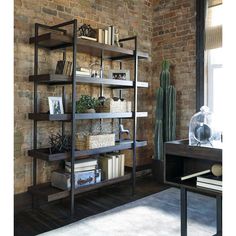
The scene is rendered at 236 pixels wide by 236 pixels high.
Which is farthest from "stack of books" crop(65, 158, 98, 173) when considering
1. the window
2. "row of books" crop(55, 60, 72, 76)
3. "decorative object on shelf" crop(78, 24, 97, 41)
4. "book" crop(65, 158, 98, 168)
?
the window

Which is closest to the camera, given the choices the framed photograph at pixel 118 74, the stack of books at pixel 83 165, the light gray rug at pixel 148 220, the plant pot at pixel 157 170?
the light gray rug at pixel 148 220

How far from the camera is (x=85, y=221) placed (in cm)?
285

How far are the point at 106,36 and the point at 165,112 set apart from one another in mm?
1578

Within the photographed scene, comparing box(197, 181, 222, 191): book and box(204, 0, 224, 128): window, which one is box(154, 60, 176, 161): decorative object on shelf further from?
box(197, 181, 222, 191): book

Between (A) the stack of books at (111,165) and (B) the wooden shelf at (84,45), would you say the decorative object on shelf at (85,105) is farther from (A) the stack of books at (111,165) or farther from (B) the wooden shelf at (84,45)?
(A) the stack of books at (111,165)

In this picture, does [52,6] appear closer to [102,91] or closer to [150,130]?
[102,91]

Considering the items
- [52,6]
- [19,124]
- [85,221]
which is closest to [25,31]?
[52,6]

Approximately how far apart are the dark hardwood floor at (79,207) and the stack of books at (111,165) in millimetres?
288

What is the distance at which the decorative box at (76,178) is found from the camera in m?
3.16

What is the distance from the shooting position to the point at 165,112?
14.3 feet

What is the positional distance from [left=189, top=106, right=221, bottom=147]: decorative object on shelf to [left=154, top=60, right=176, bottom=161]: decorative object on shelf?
85.3 inches

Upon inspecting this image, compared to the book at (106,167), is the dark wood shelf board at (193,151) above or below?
above

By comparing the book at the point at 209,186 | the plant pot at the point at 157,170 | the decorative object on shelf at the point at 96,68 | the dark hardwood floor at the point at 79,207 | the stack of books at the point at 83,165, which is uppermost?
the decorative object on shelf at the point at 96,68

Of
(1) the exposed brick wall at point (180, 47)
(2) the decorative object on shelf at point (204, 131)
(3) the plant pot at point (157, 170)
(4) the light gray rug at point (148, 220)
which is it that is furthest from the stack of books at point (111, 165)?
(2) the decorative object on shelf at point (204, 131)
